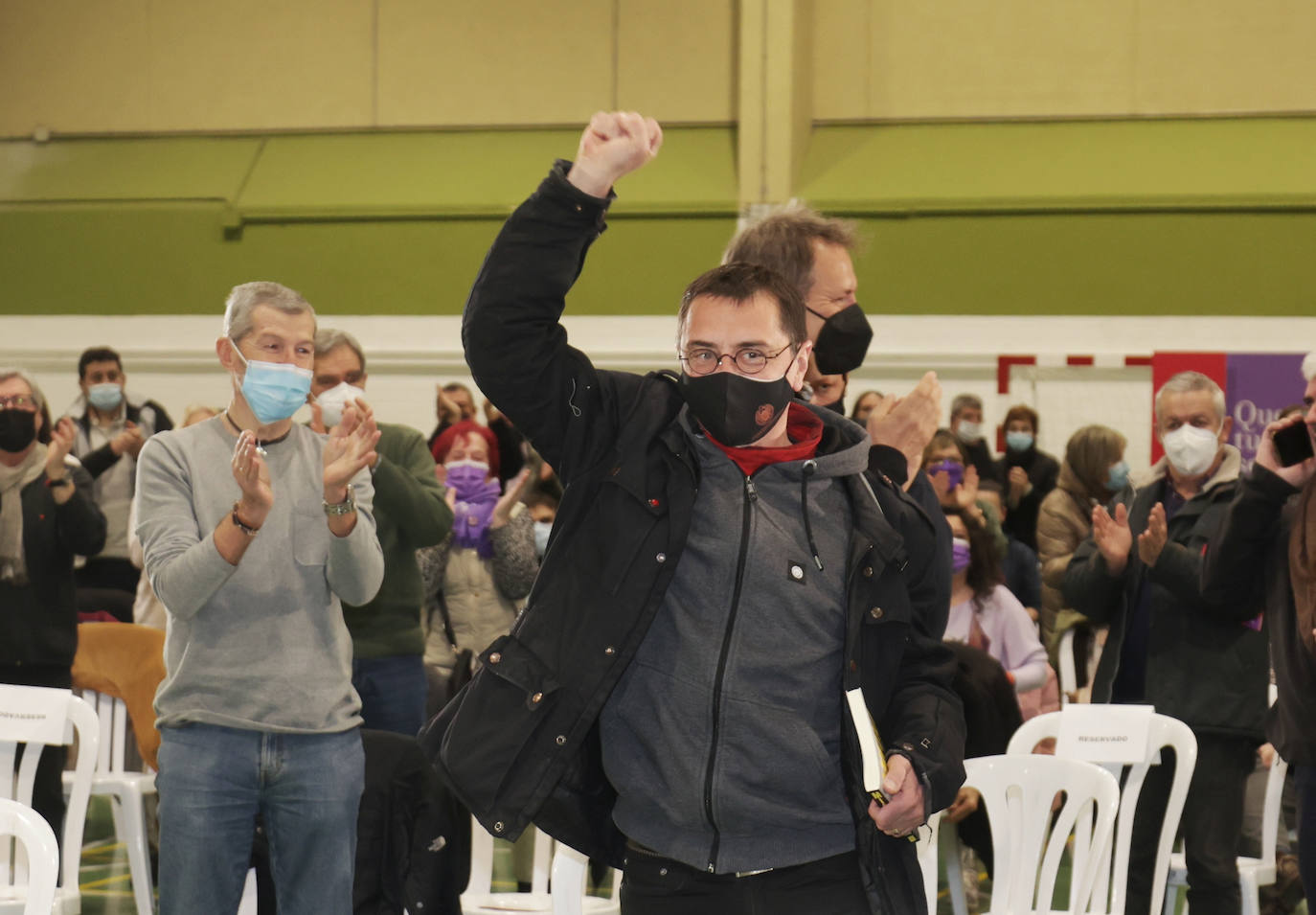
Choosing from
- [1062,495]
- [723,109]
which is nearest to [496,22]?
[723,109]

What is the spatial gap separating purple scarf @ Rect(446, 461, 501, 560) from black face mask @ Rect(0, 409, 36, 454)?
150 centimetres

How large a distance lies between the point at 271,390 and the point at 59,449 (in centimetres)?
214

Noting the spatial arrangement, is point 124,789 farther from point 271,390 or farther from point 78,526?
point 271,390

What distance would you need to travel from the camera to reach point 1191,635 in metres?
4.46

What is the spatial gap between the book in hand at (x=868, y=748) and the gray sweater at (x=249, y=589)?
1.24m

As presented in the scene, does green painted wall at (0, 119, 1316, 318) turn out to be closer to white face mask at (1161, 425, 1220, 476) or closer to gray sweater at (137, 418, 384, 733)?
white face mask at (1161, 425, 1220, 476)

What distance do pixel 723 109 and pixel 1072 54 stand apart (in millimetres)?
2215

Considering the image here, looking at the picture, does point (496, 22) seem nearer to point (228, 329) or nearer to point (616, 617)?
point (228, 329)

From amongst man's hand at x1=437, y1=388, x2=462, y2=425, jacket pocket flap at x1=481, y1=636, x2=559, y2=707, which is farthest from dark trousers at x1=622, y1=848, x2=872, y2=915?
man's hand at x1=437, y1=388, x2=462, y2=425

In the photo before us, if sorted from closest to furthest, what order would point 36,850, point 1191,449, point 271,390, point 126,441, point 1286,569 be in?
1. point 36,850
2. point 271,390
3. point 1286,569
4. point 1191,449
5. point 126,441

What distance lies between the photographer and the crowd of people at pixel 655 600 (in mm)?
2031

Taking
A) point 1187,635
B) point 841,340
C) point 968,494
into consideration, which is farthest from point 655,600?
point 968,494

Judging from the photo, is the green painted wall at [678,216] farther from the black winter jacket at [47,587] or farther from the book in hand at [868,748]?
the book in hand at [868,748]

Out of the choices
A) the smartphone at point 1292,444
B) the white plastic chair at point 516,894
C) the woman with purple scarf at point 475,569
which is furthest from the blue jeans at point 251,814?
the woman with purple scarf at point 475,569
